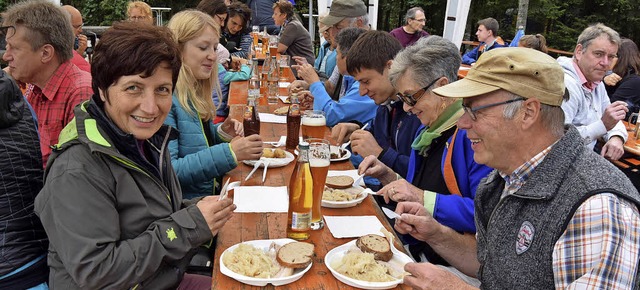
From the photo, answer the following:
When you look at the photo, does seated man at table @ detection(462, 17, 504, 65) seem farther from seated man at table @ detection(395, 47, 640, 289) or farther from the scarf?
seated man at table @ detection(395, 47, 640, 289)

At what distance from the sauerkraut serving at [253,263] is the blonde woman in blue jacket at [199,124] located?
3.06ft

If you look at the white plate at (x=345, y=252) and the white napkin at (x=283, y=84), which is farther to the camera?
the white napkin at (x=283, y=84)

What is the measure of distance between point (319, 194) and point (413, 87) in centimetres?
96

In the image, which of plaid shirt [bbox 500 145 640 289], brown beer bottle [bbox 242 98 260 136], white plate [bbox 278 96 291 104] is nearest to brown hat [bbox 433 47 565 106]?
plaid shirt [bbox 500 145 640 289]

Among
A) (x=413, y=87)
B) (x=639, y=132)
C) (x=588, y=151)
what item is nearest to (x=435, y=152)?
(x=413, y=87)

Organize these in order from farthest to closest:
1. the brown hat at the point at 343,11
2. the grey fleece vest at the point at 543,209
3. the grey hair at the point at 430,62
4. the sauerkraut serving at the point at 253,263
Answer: the brown hat at the point at 343,11
the grey hair at the point at 430,62
the sauerkraut serving at the point at 253,263
the grey fleece vest at the point at 543,209

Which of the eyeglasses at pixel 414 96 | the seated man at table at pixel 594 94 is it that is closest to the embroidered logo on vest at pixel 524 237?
the eyeglasses at pixel 414 96

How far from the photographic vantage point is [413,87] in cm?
261

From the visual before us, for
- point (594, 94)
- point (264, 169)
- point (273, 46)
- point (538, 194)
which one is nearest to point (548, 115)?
point (538, 194)

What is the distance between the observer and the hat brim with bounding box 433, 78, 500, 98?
1.60 metres

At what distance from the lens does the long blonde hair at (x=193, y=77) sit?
288 cm

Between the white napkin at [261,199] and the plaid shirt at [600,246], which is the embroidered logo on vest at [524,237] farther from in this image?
the white napkin at [261,199]

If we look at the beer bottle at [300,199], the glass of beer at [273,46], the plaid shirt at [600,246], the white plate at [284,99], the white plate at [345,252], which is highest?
the plaid shirt at [600,246]

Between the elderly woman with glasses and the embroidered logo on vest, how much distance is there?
0.67 metres
